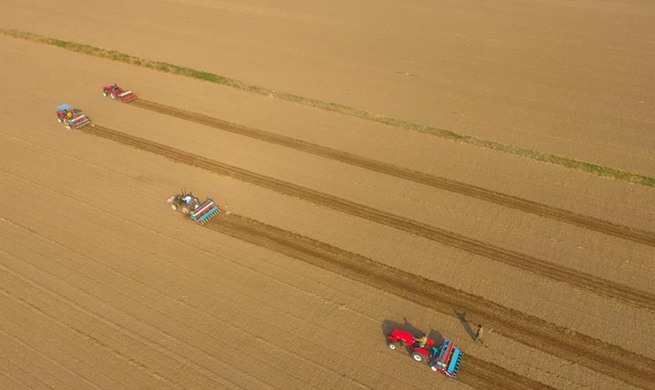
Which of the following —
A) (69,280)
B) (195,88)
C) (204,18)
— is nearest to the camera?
(69,280)

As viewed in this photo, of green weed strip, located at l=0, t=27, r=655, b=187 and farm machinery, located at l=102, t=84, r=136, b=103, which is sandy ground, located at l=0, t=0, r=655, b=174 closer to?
green weed strip, located at l=0, t=27, r=655, b=187

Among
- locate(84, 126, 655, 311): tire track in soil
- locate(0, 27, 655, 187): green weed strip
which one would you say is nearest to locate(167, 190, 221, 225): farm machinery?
locate(84, 126, 655, 311): tire track in soil

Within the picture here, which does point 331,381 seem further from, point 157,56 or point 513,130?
point 157,56

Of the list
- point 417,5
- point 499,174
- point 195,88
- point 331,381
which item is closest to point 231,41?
point 195,88

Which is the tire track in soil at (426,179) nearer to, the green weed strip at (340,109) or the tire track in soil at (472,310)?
the green weed strip at (340,109)

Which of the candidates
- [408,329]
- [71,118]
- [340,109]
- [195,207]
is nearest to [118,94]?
[71,118]

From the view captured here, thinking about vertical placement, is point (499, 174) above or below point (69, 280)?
above

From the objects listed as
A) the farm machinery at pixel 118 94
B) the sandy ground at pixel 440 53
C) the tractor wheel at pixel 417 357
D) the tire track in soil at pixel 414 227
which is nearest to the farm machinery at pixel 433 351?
the tractor wheel at pixel 417 357
